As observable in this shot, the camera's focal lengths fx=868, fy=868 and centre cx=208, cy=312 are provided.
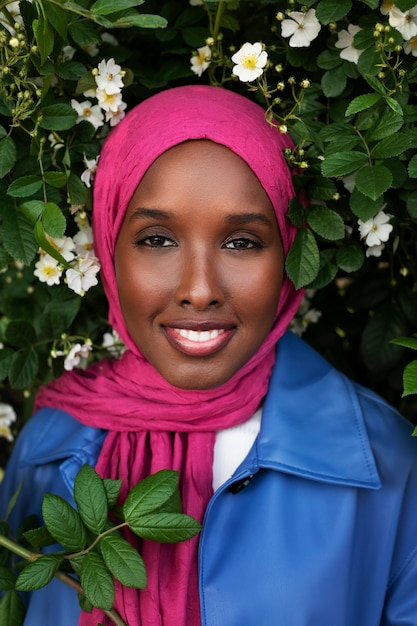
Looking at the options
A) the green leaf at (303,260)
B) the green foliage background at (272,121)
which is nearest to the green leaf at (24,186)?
the green foliage background at (272,121)

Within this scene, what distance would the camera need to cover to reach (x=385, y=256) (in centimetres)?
234

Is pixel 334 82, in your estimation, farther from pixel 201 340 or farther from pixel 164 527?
pixel 164 527

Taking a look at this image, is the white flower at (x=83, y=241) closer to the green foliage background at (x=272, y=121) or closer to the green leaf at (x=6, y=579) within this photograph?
the green foliage background at (x=272, y=121)

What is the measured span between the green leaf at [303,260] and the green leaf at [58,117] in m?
0.54

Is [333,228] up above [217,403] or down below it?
above

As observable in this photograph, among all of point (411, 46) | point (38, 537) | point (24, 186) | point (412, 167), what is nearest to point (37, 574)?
point (38, 537)

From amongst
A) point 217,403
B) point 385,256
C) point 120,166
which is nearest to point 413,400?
point 385,256

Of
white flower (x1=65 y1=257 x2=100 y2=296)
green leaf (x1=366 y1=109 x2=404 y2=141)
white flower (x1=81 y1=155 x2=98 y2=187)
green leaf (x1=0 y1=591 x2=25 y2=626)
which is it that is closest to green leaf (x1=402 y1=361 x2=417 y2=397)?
green leaf (x1=366 y1=109 x2=404 y2=141)

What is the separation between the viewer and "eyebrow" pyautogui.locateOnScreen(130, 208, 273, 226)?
5.75 feet

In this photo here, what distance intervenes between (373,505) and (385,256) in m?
0.73

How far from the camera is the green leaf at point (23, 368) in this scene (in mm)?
2057

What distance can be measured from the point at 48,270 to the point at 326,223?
0.63 meters

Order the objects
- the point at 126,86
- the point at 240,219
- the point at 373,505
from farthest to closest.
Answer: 1. the point at 126,86
2. the point at 373,505
3. the point at 240,219

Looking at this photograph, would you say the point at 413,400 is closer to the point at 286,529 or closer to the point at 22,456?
the point at 286,529
